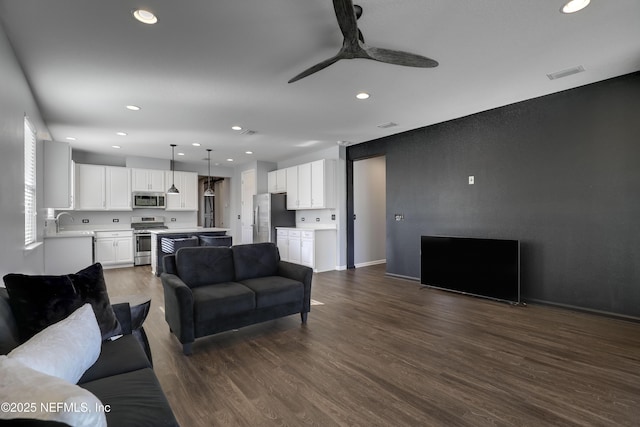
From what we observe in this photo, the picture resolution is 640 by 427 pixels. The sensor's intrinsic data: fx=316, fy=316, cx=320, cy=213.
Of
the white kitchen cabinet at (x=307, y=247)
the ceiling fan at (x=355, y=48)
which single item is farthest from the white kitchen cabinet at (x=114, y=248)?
the ceiling fan at (x=355, y=48)

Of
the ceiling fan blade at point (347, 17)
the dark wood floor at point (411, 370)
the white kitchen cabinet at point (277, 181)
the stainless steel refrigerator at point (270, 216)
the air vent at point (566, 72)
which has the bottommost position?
the dark wood floor at point (411, 370)

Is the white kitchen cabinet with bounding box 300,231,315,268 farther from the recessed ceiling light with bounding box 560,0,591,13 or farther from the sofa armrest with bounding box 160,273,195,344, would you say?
the recessed ceiling light with bounding box 560,0,591,13

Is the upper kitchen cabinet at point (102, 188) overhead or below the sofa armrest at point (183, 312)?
overhead

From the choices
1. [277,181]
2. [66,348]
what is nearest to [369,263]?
[277,181]

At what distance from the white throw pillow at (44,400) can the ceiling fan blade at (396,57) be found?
2396 millimetres

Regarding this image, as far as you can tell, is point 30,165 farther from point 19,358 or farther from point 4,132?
point 19,358

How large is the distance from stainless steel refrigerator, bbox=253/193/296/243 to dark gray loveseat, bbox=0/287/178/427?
5.63 m

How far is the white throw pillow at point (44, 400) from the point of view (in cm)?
77

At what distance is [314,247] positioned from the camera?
6.33 meters

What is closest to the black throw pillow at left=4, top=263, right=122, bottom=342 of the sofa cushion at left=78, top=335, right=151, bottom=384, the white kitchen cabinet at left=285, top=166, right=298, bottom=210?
the sofa cushion at left=78, top=335, right=151, bottom=384

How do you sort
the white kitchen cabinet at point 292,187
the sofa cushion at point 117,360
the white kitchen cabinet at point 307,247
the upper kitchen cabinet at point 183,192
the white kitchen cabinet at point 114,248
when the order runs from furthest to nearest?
the upper kitchen cabinet at point 183,192
the white kitchen cabinet at point 292,187
the white kitchen cabinet at point 114,248
the white kitchen cabinet at point 307,247
the sofa cushion at point 117,360

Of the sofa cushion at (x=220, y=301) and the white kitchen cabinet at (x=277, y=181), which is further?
the white kitchen cabinet at (x=277, y=181)

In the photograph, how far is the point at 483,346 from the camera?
2.88 metres

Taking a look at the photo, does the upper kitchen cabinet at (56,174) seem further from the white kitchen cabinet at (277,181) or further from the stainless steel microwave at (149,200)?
the white kitchen cabinet at (277,181)
